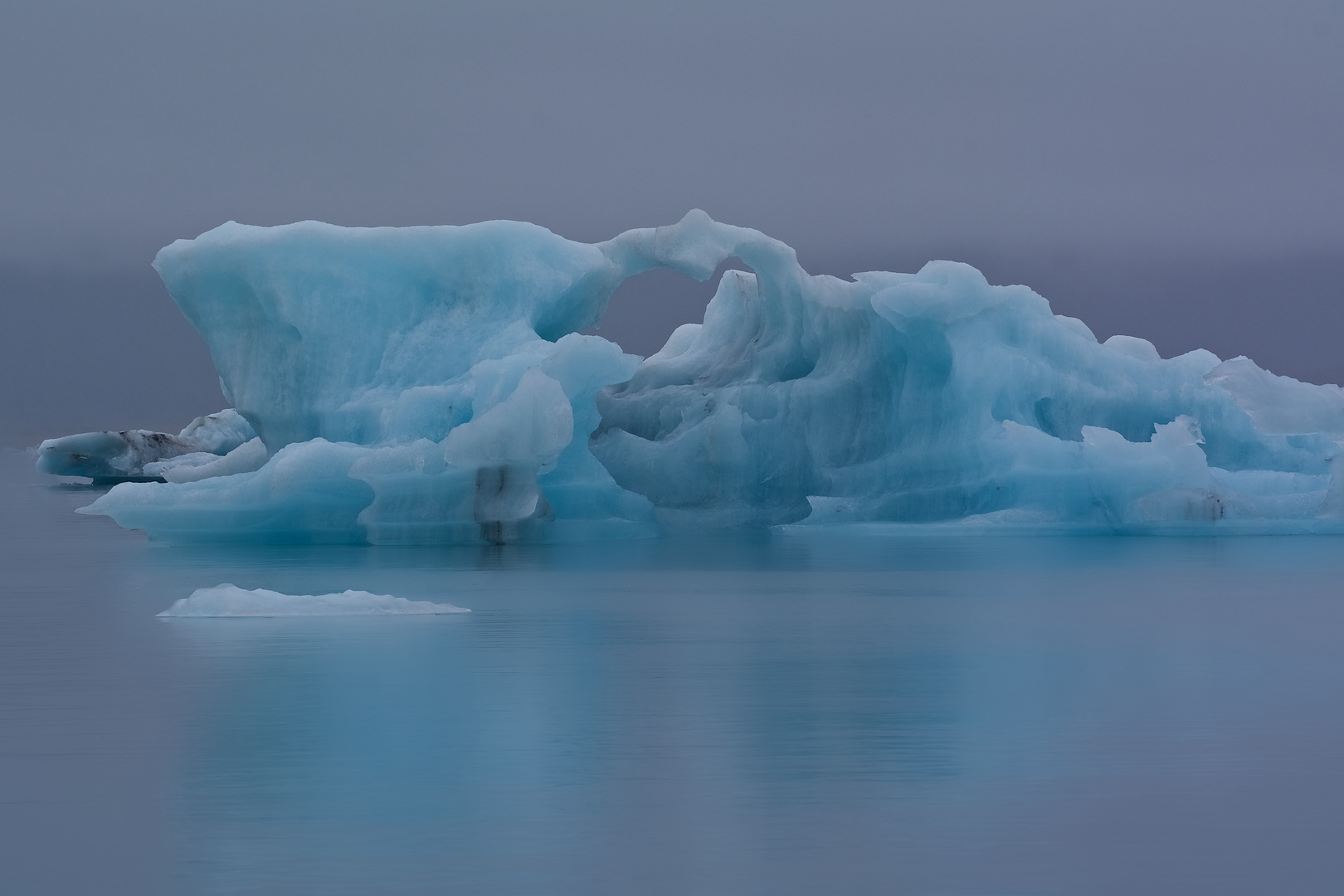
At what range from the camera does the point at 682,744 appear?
471cm

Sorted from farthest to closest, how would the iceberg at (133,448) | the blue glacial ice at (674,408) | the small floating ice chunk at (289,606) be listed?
the iceberg at (133,448) → the blue glacial ice at (674,408) → the small floating ice chunk at (289,606)

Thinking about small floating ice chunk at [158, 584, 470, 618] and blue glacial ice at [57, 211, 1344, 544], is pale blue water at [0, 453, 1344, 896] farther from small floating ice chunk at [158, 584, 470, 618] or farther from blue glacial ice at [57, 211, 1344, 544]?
blue glacial ice at [57, 211, 1344, 544]

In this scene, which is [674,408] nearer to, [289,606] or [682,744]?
[289,606]

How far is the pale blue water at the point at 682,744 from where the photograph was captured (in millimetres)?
3533

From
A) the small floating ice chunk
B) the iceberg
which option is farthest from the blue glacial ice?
the iceberg

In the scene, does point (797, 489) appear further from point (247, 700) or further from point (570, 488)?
point (247, 700)

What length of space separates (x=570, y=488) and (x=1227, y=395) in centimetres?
539

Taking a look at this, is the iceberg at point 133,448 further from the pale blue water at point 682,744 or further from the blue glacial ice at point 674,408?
the pale blue water at point 682,744

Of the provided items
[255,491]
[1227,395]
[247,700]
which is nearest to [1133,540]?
[1227,395]

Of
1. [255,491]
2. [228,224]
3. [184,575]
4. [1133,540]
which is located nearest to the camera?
[184,575]

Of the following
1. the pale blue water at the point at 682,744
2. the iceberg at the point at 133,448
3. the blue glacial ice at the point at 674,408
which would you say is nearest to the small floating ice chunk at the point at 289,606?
the pale blue water at the point at 682,744

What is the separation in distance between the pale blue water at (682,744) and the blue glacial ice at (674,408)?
2434 mm

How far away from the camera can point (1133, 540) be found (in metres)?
13.0

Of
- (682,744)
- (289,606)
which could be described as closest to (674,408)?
(289,606)
